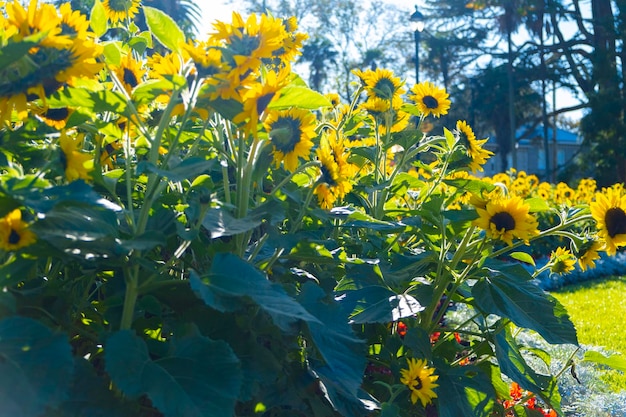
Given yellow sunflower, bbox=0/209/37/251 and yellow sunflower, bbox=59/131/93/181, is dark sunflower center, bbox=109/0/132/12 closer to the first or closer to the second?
yellow sunflower, bbox=59/131/93/181

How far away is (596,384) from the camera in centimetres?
333

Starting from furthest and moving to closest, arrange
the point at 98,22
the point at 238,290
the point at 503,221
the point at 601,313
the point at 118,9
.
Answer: the point at 601,313 → the point at 118,9 → the point at 503,221 → the point at 98,22 → the point at 238,290

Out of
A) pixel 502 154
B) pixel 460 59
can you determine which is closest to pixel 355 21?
pixel 460 59

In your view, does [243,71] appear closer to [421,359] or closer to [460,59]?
[421,359]

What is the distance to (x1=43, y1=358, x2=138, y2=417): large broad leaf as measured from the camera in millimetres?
1315

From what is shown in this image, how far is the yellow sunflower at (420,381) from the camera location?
6.59 ft

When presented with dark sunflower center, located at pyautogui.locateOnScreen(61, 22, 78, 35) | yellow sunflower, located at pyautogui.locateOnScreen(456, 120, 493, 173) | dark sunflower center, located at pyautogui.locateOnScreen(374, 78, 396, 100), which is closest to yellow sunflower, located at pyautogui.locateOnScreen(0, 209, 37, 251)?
dark sunflower center, located at pyautogui.locateOnScreen(61, 22, 78, 35)

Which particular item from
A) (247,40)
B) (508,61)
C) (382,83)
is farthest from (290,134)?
(508,61)

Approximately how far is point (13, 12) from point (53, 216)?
16.9 inches

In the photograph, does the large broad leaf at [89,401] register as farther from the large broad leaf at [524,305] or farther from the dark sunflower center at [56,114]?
the large broad leaf at [524,305]

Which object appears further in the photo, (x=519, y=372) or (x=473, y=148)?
(x=473, y=148)

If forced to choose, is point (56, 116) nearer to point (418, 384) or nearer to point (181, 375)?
point (181, 375)

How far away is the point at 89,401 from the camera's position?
1.33 metres

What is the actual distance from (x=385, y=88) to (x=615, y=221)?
1.05 metres
